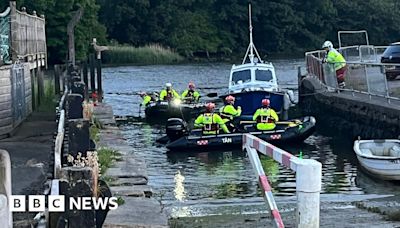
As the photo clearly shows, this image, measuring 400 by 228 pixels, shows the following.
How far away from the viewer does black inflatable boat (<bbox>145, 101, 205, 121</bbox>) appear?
31.0m

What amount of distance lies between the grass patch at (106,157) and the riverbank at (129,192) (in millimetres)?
80

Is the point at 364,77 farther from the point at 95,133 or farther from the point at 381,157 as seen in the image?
the point at 95,133

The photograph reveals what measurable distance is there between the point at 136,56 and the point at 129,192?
72530mm

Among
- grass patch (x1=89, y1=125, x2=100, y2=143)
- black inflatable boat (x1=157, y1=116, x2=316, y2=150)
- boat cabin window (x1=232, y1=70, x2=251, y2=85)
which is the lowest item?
black inflatable boat (x1=157, y1=116, x2=316, y2=150)

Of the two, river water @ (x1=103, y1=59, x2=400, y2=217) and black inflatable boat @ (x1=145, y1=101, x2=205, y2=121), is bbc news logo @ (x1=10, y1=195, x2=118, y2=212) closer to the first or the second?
river water @ (x1=103, y1=59, x2=400, y2=217)

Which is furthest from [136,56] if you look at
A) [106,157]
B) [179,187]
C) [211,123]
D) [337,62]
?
[106,157]

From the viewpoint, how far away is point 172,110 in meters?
31.4

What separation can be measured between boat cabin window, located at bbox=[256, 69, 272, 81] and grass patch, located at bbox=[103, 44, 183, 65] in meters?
51.8

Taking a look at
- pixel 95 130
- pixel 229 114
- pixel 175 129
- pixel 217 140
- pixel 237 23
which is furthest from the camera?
pixel 237 23

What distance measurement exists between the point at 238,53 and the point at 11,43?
253ft

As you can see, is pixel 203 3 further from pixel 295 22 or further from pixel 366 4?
pixel 366 4

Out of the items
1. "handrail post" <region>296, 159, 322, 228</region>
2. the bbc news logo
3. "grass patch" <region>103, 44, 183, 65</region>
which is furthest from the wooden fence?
"grass patch" <region>103, 44, 183, 65</region>

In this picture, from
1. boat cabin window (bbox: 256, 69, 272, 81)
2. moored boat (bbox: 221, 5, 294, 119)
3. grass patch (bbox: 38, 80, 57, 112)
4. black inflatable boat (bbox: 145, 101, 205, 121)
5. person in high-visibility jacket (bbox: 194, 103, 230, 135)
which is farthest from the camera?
boat cabin window (bbox: 256, 69, 272, 81)

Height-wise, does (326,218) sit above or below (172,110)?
above
